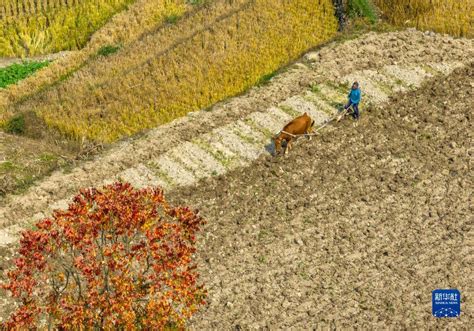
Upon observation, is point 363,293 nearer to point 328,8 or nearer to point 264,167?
point 264,167

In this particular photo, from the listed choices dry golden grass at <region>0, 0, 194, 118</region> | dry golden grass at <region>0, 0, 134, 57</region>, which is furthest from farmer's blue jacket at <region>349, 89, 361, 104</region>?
dry golden grass at <region>0, 0, 134, 57</region>

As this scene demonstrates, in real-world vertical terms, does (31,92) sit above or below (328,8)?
below

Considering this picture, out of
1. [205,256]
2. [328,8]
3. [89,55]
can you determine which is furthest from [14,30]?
[205,256]

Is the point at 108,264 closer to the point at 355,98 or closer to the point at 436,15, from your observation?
the point at 355,98

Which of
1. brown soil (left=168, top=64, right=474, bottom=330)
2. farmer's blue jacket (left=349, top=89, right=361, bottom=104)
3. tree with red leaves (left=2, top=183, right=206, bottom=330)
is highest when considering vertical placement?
tree with red leaves (left=2, top=183, right=206, bottom=330)

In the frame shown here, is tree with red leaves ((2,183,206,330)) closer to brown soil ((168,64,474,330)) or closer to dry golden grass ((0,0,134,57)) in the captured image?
brown soil ((168,64,474,330))

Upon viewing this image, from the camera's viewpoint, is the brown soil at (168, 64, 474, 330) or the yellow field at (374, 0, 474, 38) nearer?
the brown soil at (168, 64, 474, 330)

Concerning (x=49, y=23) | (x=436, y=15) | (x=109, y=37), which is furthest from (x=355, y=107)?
(x=49, y=23)
